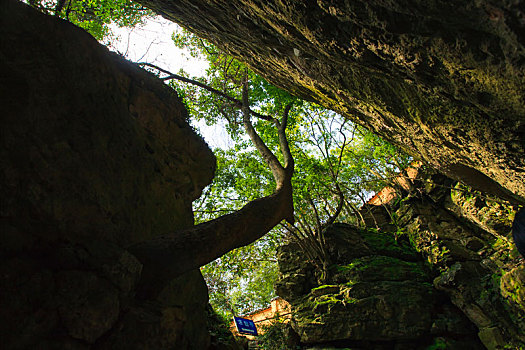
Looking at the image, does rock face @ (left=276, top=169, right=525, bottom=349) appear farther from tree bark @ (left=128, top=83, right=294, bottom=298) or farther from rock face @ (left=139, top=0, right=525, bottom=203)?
tree bark @ (left=128, top=83, right=294, bottom=298)

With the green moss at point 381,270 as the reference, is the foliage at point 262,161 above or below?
above

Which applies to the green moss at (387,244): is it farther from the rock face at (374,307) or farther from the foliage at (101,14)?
the foliage at (101,14)

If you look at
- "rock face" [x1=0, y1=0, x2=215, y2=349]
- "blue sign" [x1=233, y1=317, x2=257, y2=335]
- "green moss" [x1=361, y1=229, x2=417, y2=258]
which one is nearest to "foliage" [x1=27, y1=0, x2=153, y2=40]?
"rock face" [x1=0, y1=0, x2=215, y2=349]

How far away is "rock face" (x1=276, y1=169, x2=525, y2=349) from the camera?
8.89 metres

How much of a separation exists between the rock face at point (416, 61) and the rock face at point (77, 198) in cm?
240

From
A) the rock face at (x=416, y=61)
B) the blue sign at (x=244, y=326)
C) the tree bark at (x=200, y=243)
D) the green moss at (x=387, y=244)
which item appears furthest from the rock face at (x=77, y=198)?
the green moss at (x=387, y=244)

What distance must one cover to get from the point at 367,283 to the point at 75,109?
10398 mm

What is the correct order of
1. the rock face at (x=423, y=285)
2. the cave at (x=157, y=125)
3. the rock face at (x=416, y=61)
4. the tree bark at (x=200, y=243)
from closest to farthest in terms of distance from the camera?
the rock face at (x=416, y=61)
the cave at (x=157, y=125)
the tree bark at (x=200, y=243)
the rock face at (x=423, y=285)

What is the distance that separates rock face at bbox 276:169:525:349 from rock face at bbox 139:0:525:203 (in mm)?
5005

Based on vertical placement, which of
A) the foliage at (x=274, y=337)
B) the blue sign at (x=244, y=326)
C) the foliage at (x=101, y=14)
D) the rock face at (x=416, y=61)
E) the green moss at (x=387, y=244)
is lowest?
the foliage at (x=274, y=337)

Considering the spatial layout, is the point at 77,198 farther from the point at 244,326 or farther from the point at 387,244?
the point at 387,244

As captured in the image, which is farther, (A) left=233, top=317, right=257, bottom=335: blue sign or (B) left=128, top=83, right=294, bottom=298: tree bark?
(A) left=233, top=317, right=257, bottom=335: blue sign

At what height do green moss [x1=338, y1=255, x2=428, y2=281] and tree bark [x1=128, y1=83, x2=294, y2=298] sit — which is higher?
tree bark [x1=128, y1=83, x2=294, y2=298]

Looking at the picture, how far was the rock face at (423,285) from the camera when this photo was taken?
350 inches
